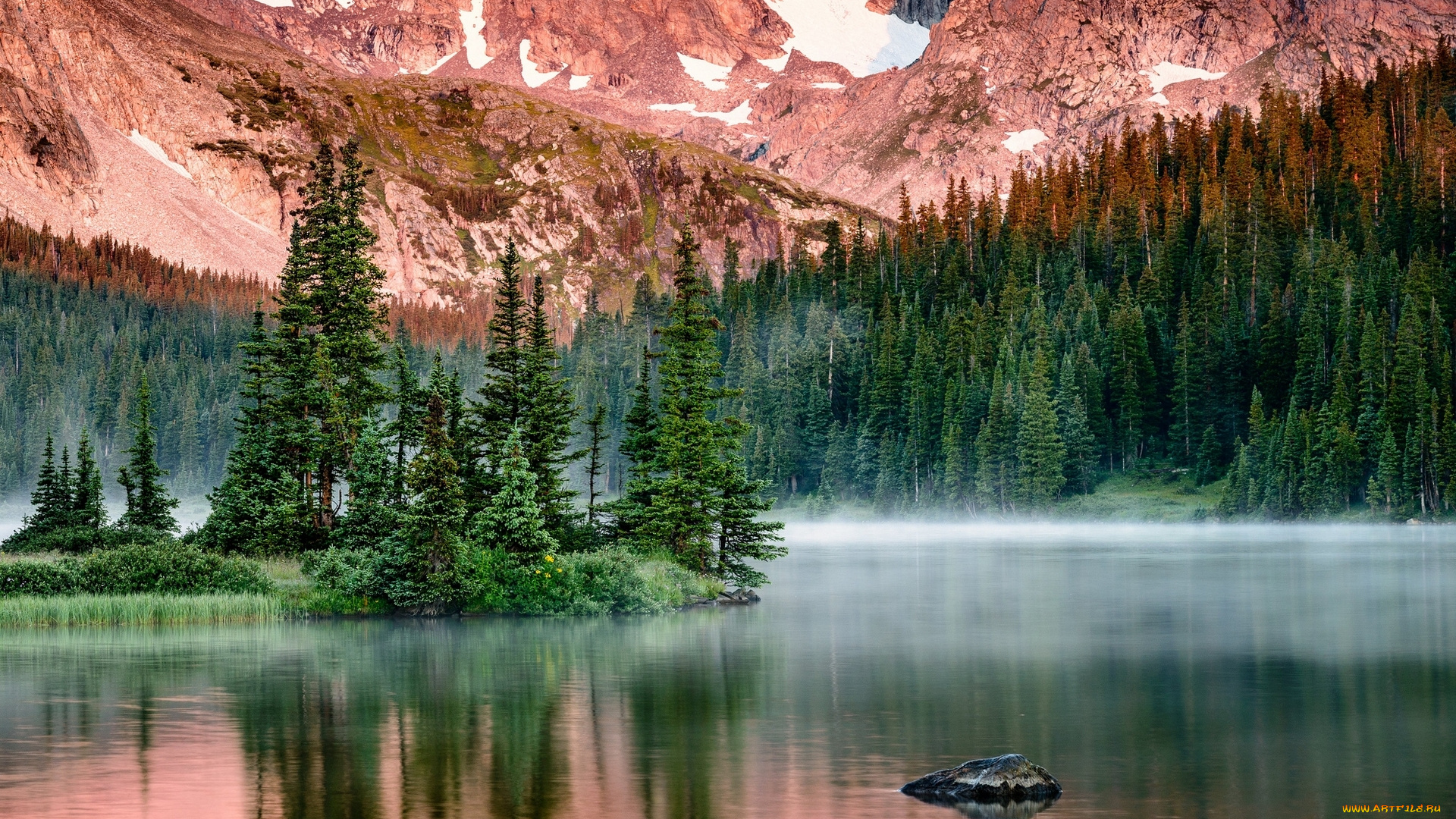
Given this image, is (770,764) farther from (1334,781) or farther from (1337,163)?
(1337,163)

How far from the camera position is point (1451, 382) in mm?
123125

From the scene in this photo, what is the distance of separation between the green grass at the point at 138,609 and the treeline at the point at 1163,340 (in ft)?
215

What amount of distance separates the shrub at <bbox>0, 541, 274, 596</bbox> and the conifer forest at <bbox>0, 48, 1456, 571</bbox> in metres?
5.45

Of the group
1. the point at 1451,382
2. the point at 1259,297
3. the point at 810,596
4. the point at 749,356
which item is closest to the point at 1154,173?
the point at 1259,297

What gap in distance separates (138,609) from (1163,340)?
125018 mm

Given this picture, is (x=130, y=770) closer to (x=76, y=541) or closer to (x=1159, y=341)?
(x=76, y=541)

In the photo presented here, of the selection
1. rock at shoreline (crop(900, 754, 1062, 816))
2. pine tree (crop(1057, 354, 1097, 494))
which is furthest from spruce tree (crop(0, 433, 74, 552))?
pine tree (crop(1057, 354, 1097, 494))

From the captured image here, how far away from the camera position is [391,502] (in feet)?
196

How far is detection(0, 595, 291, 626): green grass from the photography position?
50094 millimetres

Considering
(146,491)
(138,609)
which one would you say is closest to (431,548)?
(138,609)

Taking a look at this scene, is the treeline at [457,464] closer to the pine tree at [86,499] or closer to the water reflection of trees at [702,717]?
the pine tree at [86,499]

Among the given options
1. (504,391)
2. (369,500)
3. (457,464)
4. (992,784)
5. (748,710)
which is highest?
(504,391)

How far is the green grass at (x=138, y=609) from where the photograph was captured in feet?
164

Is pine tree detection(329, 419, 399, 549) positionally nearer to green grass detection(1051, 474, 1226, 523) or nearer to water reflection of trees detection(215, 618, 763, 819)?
water reflection of trees detection(215, 618, 763, 819)
